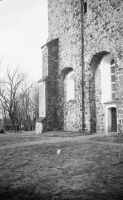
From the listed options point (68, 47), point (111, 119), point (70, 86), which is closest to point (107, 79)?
point (111, 119)

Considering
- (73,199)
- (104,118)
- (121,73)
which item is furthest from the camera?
(104,118)

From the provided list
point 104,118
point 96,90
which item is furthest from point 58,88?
point 104,118

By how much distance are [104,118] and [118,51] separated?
3.59m

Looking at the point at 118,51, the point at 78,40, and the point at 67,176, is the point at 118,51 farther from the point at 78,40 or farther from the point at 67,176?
the point at 67,176

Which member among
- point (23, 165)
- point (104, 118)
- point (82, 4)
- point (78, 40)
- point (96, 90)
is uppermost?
point (82, 4)

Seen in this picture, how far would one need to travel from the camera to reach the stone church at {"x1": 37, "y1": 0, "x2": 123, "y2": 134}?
8422mm

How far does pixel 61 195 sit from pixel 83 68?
896cm

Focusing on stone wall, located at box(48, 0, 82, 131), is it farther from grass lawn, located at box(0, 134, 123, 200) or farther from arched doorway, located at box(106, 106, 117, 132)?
grass lawn, located at box(0, 134, 123, 200)

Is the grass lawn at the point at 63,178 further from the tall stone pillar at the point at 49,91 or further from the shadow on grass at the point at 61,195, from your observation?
the tall stone pillar at the point at 49,91

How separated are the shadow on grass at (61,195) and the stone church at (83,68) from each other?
20.7ft

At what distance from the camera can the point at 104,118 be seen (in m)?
9.38

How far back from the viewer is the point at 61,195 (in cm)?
189

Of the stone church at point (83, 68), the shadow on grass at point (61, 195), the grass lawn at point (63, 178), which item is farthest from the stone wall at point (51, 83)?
the shadow on grass at point (61, 195)

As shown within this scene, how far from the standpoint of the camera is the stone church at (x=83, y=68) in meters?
8.42
